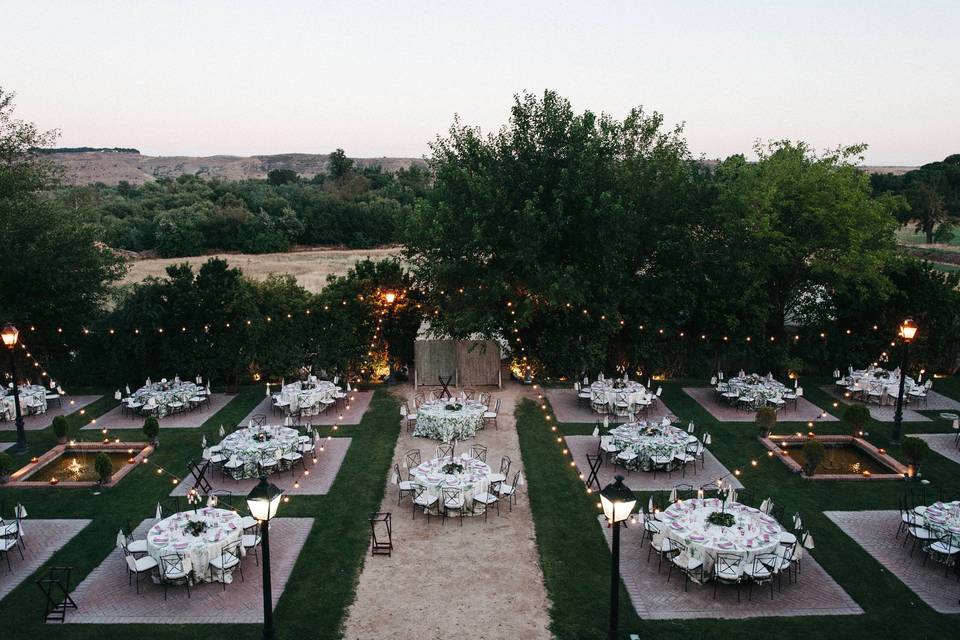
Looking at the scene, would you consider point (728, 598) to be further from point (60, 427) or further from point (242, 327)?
point (242, 327)

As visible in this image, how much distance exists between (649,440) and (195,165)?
470 ft

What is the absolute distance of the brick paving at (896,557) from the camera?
11.1 m

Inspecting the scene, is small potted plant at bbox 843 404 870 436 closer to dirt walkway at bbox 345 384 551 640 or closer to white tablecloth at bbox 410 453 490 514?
dirt walkway at bbox 345 384 551 640

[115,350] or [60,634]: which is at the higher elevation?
[115,350]

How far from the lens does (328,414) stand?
Result: 68.9 ft

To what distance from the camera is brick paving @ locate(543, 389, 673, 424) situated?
2028 cm

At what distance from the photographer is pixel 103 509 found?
14.5 m

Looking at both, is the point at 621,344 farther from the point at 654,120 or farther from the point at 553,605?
the point at 553,605

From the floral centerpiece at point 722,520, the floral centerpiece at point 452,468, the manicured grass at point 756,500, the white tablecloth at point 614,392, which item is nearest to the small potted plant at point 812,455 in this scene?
the manicured grass at point 756,500

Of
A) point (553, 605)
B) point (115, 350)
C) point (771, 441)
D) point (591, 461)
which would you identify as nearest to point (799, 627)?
point (553, 605)

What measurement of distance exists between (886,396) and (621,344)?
841 centimetres

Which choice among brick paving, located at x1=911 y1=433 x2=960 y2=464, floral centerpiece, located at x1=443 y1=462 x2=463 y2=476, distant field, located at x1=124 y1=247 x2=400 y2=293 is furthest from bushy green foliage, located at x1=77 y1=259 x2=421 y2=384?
brick paving, located at x1=911 y1=433 x2=960 y2=464

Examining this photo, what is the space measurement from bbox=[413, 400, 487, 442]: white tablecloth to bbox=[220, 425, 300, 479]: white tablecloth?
11.5 ft

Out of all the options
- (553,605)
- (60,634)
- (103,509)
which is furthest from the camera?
(103,509)
